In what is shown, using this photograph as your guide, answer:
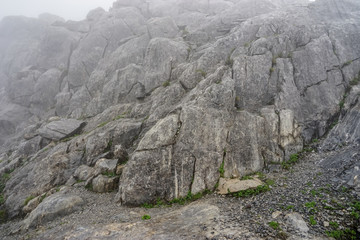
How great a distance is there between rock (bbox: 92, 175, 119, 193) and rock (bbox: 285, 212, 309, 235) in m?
18.5

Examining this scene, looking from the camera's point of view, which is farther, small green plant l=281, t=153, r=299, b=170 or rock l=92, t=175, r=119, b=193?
rock l=92, t=175, r=119, b=193

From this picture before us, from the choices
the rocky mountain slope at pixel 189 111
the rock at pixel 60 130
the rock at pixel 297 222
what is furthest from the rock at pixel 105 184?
the rock at pixel 297 222

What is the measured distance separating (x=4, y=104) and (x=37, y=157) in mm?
44853

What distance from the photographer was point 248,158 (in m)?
23.1

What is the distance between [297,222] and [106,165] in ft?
70.6

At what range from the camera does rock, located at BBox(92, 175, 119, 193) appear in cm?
2333

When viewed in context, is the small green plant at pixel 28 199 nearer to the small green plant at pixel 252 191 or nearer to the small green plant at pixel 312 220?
the small green plant at pixel 252 191

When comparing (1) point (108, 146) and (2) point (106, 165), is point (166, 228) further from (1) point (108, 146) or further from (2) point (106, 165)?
(1) point (108, 146)

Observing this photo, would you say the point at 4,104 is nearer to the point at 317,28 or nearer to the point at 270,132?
the point at 270,132

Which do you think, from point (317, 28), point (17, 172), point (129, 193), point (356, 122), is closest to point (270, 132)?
point (356, 122)

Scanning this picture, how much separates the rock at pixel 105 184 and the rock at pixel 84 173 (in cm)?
224

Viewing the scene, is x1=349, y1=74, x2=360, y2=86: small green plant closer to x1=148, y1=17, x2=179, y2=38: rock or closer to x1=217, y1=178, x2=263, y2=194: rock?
x1=217, y1=178, x2=263, y2=194: rock

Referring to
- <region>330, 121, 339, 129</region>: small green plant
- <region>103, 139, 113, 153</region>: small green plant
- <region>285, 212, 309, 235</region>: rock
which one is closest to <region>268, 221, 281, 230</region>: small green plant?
<region>285, 212, 309, 235</region>: rock

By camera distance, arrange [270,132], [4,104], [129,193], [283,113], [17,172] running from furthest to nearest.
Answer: [4,104], [17,172], [283,113], [270,132], [129,193]
